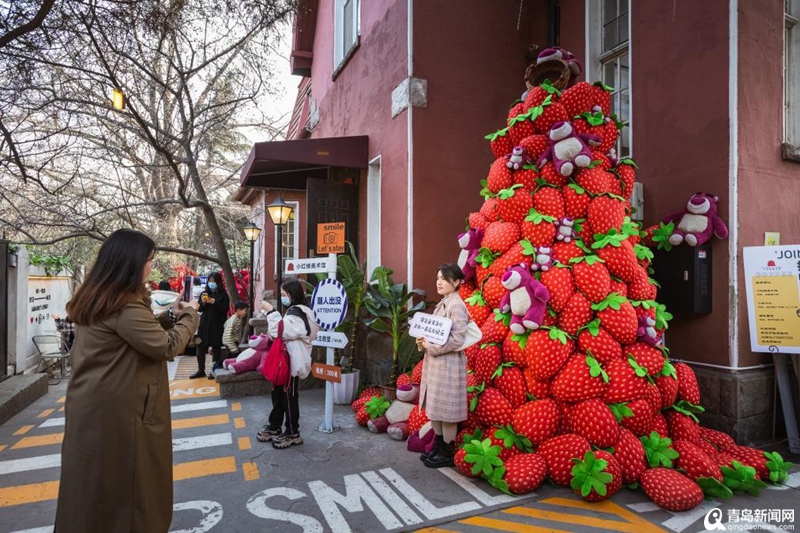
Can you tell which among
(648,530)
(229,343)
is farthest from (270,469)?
(229,343)

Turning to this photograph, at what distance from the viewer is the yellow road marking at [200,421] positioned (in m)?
5.39

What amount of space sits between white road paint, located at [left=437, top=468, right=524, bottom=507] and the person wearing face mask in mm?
5467

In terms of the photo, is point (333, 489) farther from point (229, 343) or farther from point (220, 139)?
point (220, 139)

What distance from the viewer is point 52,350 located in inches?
344

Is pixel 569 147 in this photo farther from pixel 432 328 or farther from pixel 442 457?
pixel 442 457

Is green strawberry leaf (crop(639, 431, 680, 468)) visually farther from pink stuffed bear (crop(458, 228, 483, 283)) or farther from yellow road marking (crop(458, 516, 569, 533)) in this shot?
pink stuffed bear (crop(458, 228, 483, 283))

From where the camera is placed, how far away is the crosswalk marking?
15.4ft

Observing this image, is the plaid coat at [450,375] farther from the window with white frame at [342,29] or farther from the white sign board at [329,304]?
the window with white frame at [342,29]

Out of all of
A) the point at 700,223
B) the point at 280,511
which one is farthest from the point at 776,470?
the point at 280,511

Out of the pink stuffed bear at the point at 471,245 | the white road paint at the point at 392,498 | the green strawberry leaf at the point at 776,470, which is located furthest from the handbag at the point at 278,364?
the green strawberry leaf at the point at 776,470

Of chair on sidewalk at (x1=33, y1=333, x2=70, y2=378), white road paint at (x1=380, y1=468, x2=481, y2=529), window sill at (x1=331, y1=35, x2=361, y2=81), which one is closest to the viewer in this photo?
white road paint at (x1=380, y1=468, x2=481, y2=529)

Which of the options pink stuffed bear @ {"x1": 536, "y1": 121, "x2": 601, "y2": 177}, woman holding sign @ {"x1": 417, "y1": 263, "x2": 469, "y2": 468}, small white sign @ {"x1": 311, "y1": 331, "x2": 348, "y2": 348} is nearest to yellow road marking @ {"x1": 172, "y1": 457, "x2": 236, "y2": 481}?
small white sign @ {"x1": 311, "y1": 331, "x2": 348, "y2": 348}

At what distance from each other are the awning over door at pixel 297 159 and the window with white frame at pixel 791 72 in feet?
18.7

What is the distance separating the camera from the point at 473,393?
13.6 feet
